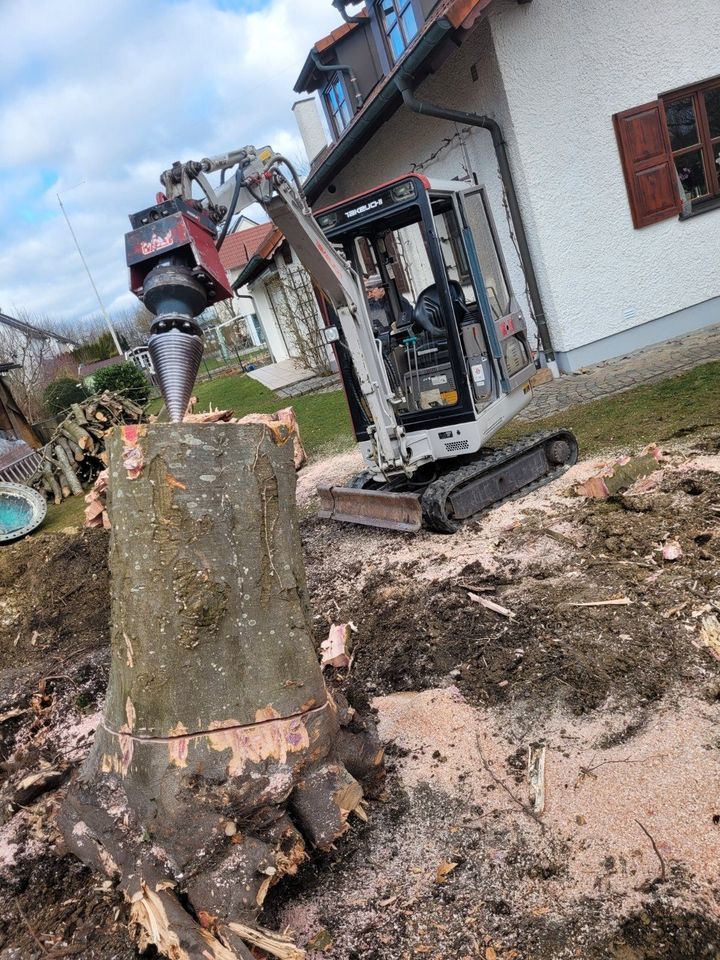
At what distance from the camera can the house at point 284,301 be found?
1711 cm

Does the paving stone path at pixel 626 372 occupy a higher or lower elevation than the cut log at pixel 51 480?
lower

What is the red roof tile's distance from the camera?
1314 inches

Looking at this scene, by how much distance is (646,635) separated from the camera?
3.35 m

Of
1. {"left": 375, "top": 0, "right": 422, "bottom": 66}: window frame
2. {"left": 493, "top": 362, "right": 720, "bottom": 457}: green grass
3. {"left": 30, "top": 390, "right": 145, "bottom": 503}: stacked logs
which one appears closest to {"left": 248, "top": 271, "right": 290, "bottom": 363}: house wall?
{"left": 30, "top": 390, "right": 145, "bottom": 503}: stacked logs

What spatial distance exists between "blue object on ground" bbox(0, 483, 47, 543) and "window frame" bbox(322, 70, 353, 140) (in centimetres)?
934

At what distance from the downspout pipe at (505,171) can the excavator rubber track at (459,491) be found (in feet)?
12.3

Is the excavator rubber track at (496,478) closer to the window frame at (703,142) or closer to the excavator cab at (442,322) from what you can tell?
the excavator cab at (442,322)

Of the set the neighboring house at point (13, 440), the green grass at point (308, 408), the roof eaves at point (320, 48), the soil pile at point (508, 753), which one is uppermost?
the roof eaves at point (320, 48)

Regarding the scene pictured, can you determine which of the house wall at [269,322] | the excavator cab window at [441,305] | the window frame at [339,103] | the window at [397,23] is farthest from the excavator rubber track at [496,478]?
the house wall at [269,322]

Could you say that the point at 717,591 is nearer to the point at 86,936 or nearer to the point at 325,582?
the point at 325,582

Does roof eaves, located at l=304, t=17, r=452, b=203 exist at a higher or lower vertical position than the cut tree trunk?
higher

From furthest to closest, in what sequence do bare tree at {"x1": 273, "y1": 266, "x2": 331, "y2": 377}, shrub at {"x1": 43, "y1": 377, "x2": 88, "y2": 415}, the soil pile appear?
shrub at {"x1": 43, "y1": 377, "x2": 88, "y2": 415}, bare tree at {"x1": 273, "y1": 266, "x2": 331, "y2": 377}, the soil pile

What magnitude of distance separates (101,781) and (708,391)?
21.2 ft

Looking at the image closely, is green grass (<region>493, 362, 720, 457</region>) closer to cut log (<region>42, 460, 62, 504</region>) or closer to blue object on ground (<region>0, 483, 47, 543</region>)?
blue object on ground (<region>0, 483, 47, 543</region>)
